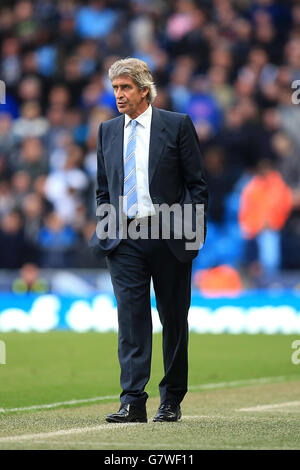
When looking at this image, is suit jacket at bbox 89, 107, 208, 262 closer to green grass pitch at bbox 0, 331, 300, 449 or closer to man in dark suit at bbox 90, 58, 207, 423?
man in dark suit at bbox 90, 58, 207, 423

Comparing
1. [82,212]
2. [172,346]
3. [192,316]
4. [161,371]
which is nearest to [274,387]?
[161,371]

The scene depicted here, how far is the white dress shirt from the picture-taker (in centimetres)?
691

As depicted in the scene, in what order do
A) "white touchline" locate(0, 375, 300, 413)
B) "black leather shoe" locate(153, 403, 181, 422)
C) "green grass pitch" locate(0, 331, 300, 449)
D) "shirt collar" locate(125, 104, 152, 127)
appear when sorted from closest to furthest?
"green grass pitch" locate(0, 331, 300, 449) → "black leather shoe" locate(153, 403, 181, 422) → "shirt collar" locate(125, 104, 152, 127) → "white touchline" locate(0, 375, 300, 413)

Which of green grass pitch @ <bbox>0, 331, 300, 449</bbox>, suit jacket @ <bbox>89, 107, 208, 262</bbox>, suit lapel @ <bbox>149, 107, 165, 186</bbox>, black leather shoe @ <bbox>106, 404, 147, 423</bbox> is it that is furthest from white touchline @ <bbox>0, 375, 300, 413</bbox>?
suit lapel @ <bbox>149, 107, 165, 186</bbox>

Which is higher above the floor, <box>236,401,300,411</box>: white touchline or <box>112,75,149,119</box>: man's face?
<box>112,75,149,119</box>: man's face

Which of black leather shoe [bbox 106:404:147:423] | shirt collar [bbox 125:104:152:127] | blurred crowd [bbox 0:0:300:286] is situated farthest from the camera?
blurred crowd [bbox 0:0:300:286]

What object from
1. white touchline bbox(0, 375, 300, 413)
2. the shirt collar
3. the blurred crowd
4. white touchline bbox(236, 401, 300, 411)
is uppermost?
the blurred crowd

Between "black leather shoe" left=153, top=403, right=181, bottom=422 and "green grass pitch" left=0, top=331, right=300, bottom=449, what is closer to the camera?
"green grass pitch" left=0, top=331, right=300, bottom=449

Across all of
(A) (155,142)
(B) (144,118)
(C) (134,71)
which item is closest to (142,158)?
(A) (155,142)

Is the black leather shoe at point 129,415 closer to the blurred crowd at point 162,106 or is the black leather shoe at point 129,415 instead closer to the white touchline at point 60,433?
the white touchline at point 60,433

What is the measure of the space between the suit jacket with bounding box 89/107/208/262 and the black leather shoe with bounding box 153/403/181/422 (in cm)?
93

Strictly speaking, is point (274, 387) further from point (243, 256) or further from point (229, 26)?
point (229, 26)

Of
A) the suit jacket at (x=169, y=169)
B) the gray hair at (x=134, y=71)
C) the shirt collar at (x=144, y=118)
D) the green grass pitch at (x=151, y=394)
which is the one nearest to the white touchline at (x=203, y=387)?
the green grass pitch at (x=151, y=394)

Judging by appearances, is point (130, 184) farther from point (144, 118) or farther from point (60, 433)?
point (60, 433)
